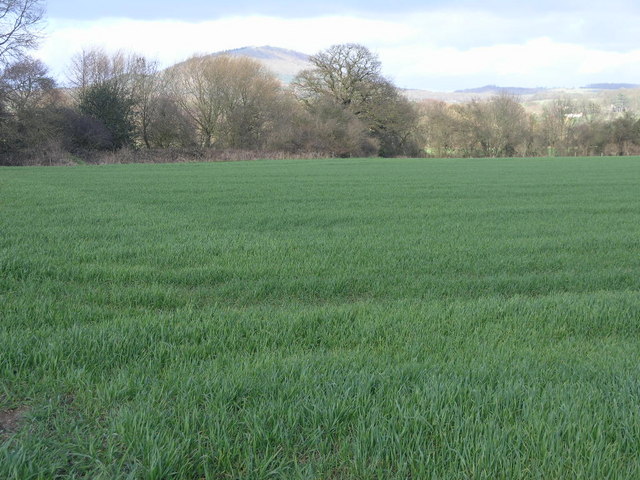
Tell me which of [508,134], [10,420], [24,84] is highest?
[24,84]

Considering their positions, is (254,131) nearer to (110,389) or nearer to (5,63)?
(5,63)

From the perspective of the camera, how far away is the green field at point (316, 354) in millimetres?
2445

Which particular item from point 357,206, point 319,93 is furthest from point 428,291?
point 319,93

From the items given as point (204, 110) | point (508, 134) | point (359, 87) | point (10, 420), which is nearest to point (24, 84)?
point (204, 110)

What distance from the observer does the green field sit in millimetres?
2445

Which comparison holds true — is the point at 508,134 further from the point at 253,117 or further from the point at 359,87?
the point at 253,117

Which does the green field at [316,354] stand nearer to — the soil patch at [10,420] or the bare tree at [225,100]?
the soil patch at [10,420]

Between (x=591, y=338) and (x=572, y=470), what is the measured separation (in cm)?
238

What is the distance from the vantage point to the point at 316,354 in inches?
146

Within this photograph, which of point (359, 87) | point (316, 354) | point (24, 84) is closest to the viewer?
point (316, 354)

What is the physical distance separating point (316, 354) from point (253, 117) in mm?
51489

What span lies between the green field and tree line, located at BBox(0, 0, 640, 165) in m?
34.5

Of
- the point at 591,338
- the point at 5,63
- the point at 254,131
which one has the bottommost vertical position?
the point at 591,338

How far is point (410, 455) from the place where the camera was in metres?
2.43
